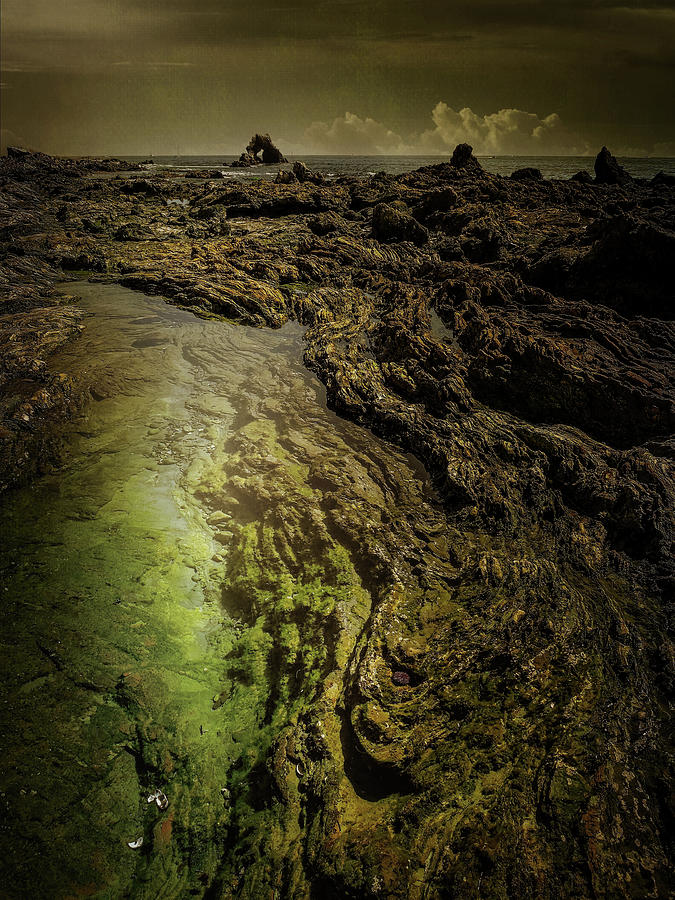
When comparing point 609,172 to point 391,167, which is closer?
point 609,172

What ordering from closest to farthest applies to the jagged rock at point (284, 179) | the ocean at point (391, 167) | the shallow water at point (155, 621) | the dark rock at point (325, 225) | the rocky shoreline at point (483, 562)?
the rocky shoreline at point (483, 562)
the shallow water at point (155, 621)
the dark rock at point (325, 225)
the jagged rock at point (284, 179)
the ocean at point (391, 167)

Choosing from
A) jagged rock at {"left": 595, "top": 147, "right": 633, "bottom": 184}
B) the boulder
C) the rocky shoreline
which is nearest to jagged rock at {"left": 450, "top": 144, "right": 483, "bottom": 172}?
jagged rock at {"left": 595, "top": 147, "right": 633, "bottom": 184}

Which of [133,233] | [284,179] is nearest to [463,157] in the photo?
[284,179]

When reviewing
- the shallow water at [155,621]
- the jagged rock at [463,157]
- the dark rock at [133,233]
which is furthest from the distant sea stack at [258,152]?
the shallow water at [155,621]

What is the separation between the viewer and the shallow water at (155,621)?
3.62 m

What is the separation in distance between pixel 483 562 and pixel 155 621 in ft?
16.1

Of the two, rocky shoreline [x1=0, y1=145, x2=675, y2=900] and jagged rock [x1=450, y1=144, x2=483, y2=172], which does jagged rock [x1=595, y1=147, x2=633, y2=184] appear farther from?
rocky shoreline [x1=0, y1=145, x2=675, y2=900]

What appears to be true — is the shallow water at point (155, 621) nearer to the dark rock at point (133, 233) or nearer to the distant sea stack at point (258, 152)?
the dark rock at point (133, 233)

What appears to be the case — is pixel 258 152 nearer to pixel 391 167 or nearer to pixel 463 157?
pixel 391 167

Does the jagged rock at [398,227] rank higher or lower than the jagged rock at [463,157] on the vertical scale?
lower

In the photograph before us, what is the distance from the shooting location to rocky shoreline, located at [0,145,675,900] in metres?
3.32

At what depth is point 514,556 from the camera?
20.1ft

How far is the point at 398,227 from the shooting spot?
2211cm

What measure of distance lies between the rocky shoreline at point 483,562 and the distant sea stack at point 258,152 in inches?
3508
